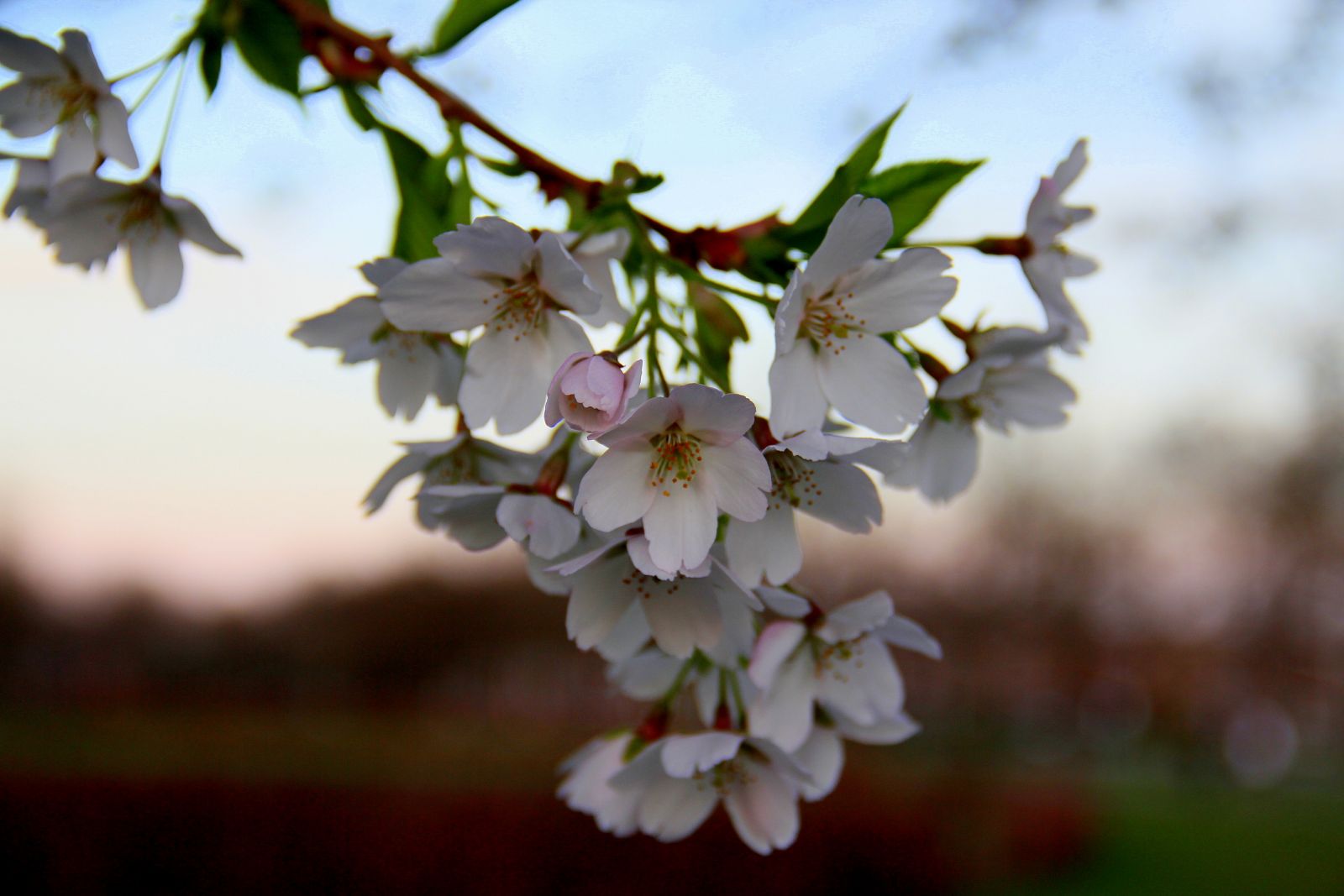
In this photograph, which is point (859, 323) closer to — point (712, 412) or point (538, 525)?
point (712, 412)

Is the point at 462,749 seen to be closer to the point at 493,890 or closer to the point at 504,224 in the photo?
the point at 493,890

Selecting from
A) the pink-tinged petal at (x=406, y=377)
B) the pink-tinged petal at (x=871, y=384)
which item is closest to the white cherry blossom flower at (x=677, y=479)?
the pink-tinged petal at (x=871, y=384)

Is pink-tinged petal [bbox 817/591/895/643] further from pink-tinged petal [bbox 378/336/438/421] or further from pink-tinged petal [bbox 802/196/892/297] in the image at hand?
pink-tinged petal [bbox 378/336/438/421]

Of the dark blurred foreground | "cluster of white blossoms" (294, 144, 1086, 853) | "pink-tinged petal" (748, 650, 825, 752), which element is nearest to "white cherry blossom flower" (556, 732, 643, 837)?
"cluster of white blossoms" (294, 144, 1086, 853)

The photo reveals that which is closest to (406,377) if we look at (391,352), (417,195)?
(391,352)

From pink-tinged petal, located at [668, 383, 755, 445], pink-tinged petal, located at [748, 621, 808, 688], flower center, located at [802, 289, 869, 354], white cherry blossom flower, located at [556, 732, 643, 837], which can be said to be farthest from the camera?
white cherry blossom flower, located at [556, 732, 643, 837]

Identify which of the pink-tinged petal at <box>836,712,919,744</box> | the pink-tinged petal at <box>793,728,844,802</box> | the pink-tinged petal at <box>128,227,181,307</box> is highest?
the pink-tinged petal at <box>128,227,181,307</box>

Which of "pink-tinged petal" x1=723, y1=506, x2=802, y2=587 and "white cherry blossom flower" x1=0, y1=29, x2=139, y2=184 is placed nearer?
"pink-tinged petal" x1=723, y1=506, x2=802, y2=587
